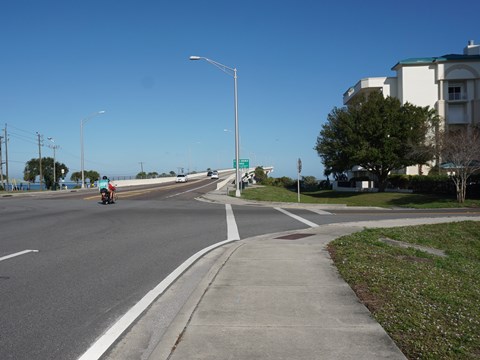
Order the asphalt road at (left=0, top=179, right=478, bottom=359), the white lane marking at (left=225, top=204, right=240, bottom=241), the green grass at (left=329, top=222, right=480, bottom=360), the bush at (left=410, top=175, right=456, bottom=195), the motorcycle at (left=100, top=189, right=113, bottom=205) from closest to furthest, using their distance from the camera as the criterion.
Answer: the green grass at (left=329, top=222, right=480, bottom=360) < the asphalt road at (left=0, top=179, right=478, bottom=359) < the white lane marking at (left=225, top=204, right=240, bottom=241) < the motorcycle at (left=100, top=189, right=113, bottom=205) < the bush at (left=410, top=175, right=456, bottom=195)

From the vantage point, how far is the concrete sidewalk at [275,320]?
4.21 meters

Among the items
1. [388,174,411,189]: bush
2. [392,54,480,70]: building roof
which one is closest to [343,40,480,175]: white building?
[392,54,480,70]: building roof

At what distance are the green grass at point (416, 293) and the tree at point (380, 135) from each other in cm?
3308

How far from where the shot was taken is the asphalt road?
16.4 ft

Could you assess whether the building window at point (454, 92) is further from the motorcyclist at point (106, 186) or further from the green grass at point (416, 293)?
the green grass at point (416, 293)

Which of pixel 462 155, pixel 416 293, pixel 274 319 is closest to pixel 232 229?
pixel 416 293

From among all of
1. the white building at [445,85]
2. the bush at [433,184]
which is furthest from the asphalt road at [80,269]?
the white building at [445,85]

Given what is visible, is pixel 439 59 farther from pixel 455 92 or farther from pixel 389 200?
pixel 389 200

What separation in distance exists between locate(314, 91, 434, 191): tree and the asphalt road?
29.4 metres

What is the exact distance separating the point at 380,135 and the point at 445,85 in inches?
720

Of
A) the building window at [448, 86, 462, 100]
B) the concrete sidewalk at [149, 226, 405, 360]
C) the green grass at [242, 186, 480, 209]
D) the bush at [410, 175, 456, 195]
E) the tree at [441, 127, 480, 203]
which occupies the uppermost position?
the building window at [448, 86, 462, 100]

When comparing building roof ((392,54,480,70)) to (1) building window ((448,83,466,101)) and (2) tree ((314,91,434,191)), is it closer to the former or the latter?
(1) building window ((448,83,466,101))

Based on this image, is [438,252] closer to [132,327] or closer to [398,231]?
[398,231]

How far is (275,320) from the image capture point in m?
5.10
